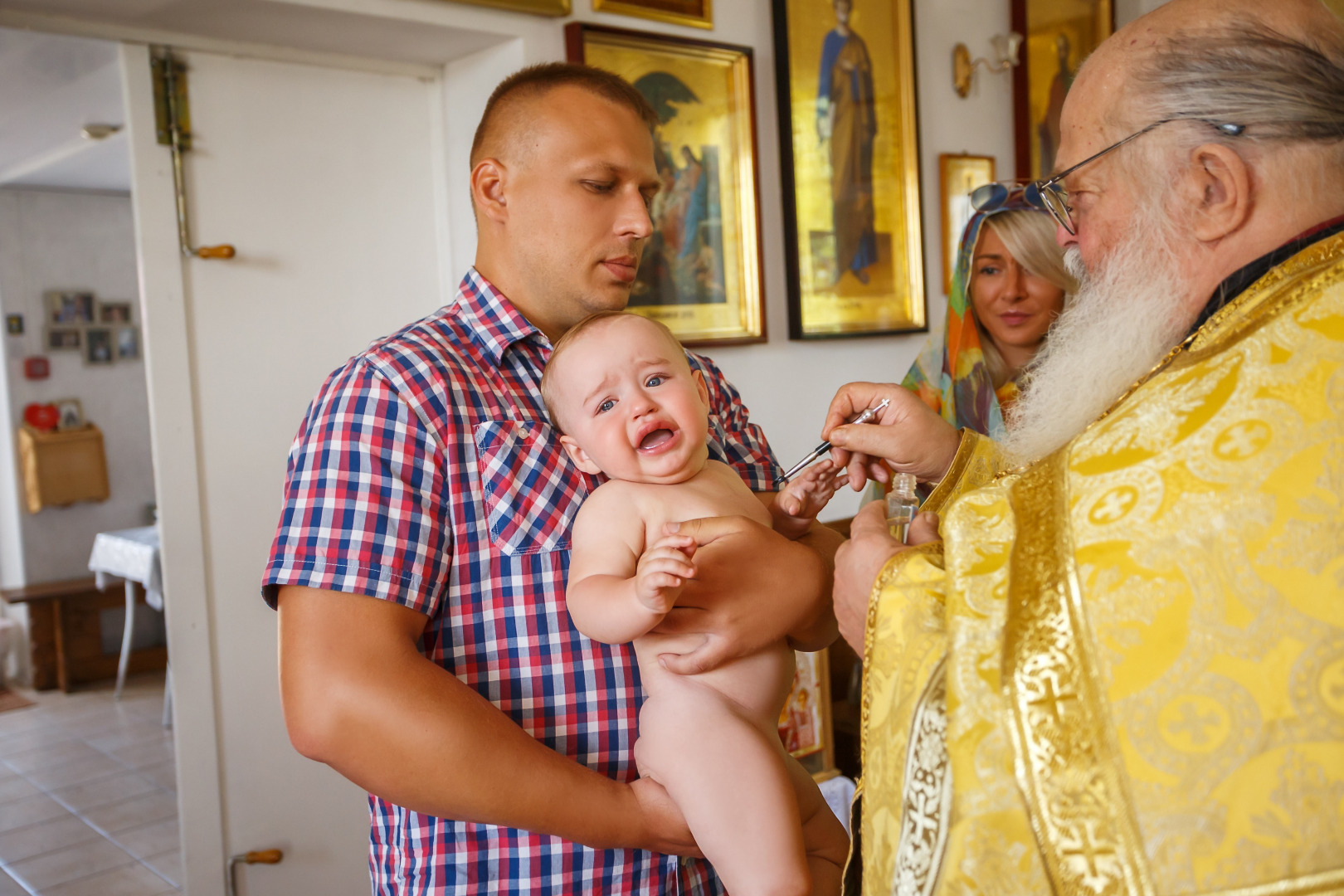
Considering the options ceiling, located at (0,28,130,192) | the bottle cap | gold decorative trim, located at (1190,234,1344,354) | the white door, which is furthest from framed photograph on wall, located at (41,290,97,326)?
gold decorative trim, located at (1190,234,1344,354)

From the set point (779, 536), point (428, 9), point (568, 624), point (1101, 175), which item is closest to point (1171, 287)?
point (1101, 175)

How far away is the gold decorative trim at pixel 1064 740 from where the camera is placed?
0.92 metres

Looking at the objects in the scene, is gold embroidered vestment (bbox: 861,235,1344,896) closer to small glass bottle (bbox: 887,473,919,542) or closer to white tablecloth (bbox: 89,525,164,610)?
small glass bottle (bbox: 887,473,919,542)

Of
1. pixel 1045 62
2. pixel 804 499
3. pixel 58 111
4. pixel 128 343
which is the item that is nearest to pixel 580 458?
pixel 804 499

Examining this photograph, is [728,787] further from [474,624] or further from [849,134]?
[849,134]

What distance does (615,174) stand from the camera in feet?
6.11

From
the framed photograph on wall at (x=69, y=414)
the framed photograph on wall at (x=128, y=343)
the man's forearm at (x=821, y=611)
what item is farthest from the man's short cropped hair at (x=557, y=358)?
the framed photograph on wall at (x=128, y=343)

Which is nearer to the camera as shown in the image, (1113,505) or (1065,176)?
(1113,505)

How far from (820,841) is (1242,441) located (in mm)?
856

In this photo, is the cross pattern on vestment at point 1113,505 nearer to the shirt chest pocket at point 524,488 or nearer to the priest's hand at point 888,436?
the priest's hand at point 888,436

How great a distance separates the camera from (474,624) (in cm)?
149

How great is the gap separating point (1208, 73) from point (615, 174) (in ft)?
3.14

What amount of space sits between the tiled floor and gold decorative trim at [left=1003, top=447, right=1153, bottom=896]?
4350 mm

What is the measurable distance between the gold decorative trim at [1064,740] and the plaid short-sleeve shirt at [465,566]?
2.27 feet
